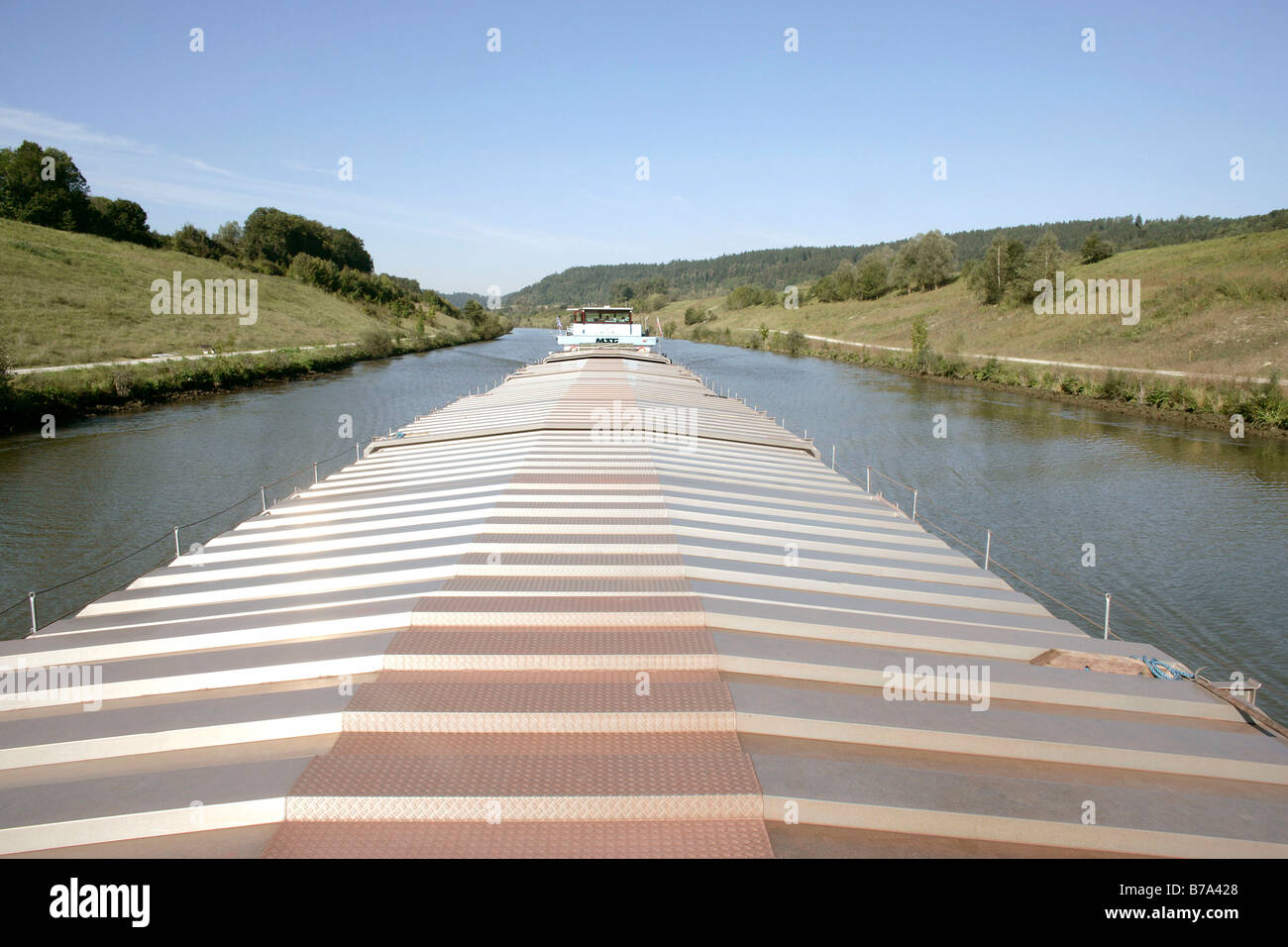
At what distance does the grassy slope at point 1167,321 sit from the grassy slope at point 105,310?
5958 centimetres

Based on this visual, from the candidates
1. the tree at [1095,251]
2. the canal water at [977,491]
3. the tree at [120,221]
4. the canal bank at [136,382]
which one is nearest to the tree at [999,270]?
the tree at [1095,251]

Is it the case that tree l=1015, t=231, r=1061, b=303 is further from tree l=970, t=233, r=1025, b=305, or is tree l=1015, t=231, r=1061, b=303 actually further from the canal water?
the canal water

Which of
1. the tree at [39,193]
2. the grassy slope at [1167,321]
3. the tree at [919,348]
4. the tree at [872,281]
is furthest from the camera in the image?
the tree at [872,281]

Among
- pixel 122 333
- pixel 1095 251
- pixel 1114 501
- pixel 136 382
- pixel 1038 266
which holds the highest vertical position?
pixel 1095 251

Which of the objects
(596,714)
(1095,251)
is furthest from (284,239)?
(596,714)

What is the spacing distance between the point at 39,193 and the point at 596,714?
3738 inches

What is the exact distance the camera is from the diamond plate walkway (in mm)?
4441

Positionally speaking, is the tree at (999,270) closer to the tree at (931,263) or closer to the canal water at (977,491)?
the tree at (931,263)

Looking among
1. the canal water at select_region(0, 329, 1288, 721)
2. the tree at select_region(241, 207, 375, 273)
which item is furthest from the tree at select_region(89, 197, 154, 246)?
the canal water at select_region(0, 329, 1288, 721)

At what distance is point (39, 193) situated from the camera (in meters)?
73.6

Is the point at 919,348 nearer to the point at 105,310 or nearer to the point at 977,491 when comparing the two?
the point at 977,491

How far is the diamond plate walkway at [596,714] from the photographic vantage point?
4441 mm

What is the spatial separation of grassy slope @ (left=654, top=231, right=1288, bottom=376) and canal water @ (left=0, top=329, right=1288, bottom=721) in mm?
12154
